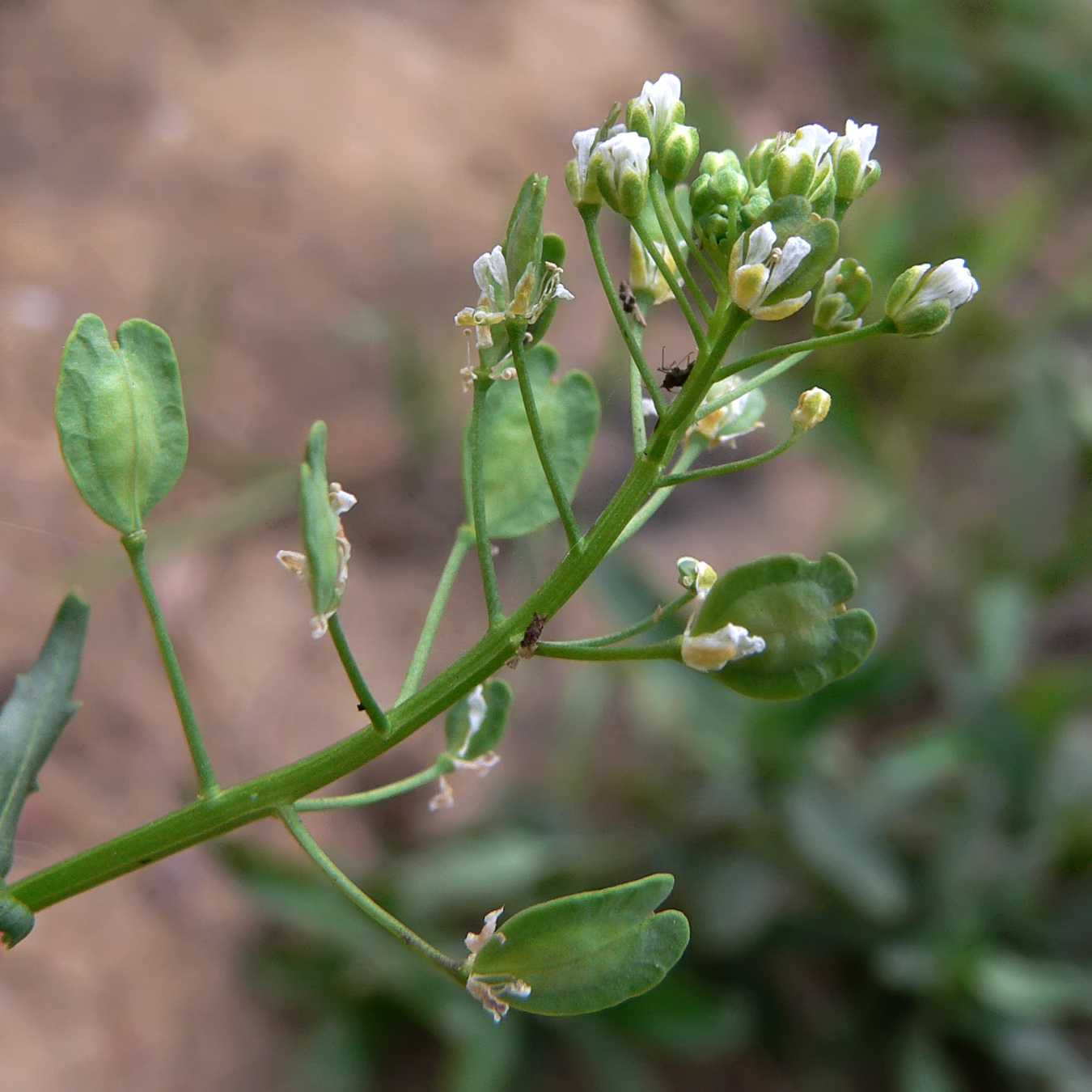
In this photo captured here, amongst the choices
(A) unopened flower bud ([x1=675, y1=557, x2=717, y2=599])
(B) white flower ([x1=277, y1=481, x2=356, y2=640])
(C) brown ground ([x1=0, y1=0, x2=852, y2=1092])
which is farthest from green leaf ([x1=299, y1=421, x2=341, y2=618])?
(C) brown ground ([x1=0, y1=0, x2=852, y2=1092])

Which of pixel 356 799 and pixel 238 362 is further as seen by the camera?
pixel 238 362

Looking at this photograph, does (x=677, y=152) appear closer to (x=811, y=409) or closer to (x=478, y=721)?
(x=811, y=409)

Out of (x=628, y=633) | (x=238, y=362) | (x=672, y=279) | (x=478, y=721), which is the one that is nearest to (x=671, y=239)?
(x=672, y=279)

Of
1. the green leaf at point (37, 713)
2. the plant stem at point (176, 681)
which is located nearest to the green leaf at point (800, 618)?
the plant stem at point (176, 681)

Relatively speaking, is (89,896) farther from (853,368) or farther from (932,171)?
(932,171)

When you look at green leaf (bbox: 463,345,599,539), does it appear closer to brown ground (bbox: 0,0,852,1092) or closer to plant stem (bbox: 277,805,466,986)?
plant stem (bbox: 277,805,466,986)

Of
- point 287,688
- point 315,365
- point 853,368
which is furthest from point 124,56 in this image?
point 853,368
